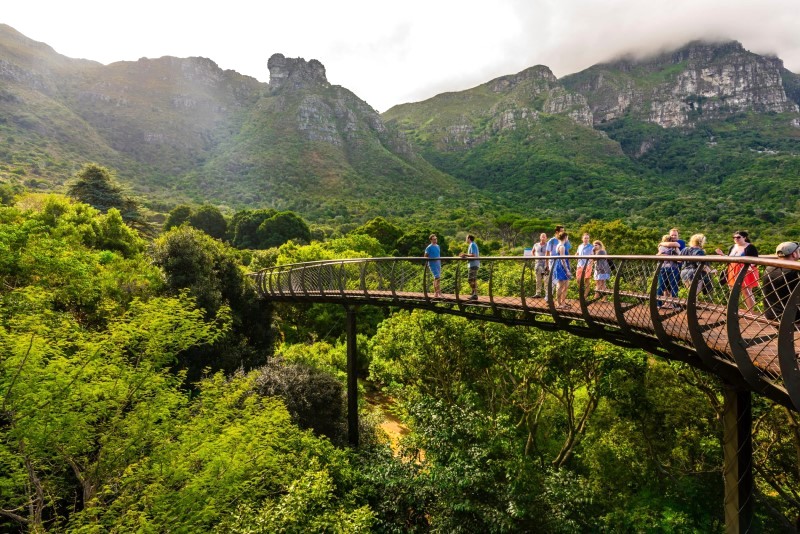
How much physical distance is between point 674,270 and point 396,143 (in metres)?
110

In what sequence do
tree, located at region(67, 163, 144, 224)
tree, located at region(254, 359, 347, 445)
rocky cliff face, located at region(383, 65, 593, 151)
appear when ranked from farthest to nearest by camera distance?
rocky cliff face, located at region(383, 65, 593, 151) < tree, located at region(67, 163, 144, 224) < tree, located at region(254, 359, 347, 445)

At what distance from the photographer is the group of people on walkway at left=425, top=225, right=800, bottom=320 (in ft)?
14.6

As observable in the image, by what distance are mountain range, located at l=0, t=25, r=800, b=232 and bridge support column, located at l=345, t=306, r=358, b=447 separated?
2040 inches

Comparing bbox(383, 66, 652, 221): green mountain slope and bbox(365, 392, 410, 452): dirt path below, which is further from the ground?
bbox(383, 66, 652, 221): green mountain slope

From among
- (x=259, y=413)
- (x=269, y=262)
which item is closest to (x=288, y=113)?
(x=269, y=262)

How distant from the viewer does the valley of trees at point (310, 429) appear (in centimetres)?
780

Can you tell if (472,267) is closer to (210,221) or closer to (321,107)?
(210,221)

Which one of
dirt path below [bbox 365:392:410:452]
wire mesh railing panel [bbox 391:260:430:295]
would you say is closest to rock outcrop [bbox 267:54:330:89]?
dirt path below [bbox 365:392:410:452]

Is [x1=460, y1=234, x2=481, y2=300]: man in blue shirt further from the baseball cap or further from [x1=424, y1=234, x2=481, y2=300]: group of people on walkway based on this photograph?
the baseball cap

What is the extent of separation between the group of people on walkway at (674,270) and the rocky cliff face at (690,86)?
171m

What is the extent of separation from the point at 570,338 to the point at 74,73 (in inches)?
5380

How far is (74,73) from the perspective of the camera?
103438mm

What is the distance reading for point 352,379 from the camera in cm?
1309

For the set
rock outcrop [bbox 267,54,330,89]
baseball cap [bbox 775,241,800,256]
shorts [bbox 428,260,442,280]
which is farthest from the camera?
rock outcrop [bbox 267,54,330,89]
